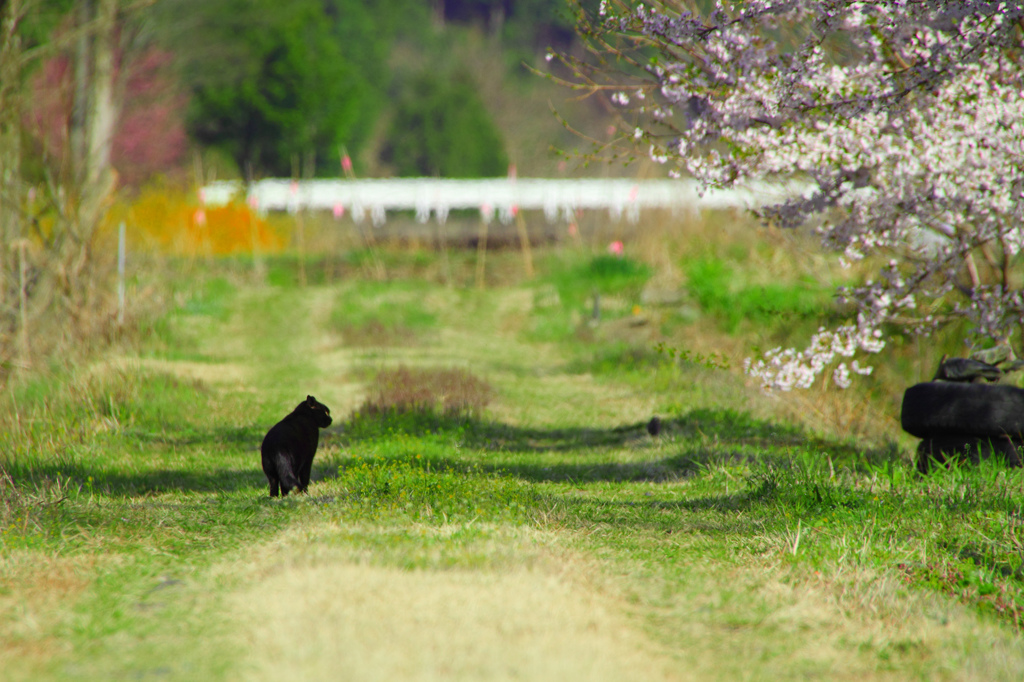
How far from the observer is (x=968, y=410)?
284 inches

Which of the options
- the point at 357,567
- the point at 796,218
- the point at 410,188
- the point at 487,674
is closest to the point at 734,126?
the point at 796,218

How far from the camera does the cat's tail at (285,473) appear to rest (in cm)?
628

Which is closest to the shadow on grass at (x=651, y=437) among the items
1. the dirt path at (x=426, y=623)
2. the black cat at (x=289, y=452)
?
the black cat at (x=289, y=452)

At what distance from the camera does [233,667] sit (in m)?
3.77

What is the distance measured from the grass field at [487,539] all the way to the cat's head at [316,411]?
0.42 meters

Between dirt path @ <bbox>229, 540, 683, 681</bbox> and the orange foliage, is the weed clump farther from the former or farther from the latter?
the orange foliage

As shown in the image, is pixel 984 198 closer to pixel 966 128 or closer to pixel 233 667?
pixel 966 128

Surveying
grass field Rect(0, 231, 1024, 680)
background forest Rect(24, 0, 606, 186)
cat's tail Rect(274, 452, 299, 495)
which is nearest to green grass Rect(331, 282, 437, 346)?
background forest Rect(24, 0, 606, 186)

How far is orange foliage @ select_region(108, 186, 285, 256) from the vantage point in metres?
20.6

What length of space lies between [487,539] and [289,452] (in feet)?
5.15

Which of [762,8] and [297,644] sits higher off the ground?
[762,8]

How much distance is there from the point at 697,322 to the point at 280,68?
23.4 meters

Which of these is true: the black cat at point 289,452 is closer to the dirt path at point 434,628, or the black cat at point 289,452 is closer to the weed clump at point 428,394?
the dirt path at point 434,628

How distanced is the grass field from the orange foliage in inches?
378
